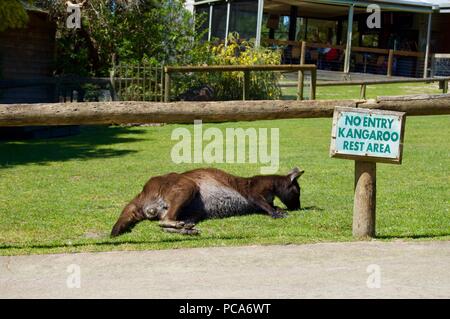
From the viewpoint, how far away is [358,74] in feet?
101

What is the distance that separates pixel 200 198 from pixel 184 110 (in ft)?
5.18

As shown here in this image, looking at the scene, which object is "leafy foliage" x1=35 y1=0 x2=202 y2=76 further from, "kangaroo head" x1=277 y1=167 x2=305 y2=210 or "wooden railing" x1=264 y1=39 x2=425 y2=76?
"kangaroo head" x1=277 y1=167 x2=305 y2=210

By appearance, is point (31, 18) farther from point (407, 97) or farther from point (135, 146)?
point (407, 97)

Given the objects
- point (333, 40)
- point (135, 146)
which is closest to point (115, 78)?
point (135, 146)

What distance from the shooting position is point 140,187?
10.5 metres

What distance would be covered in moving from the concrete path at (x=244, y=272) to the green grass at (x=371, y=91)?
16.1 m

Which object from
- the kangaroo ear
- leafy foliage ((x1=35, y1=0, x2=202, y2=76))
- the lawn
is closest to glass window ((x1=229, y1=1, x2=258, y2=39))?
leafy foliage ((x1=35, y1=0, x2=202, y2=76))

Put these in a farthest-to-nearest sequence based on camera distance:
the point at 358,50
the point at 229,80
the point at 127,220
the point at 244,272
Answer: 1. the point at 358,50
2. the point at 229,80
3. the point at 127,220
4. the point at 244,272

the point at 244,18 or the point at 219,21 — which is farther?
the point at 219,21

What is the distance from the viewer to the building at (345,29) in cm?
2970

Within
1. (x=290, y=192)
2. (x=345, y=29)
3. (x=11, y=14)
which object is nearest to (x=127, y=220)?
(x=290, y=192)

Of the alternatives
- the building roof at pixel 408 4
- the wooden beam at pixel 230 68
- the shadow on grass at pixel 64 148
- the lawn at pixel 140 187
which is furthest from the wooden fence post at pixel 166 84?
the building roof at pixel 408 4

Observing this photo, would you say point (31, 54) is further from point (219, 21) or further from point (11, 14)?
point (219, 21)

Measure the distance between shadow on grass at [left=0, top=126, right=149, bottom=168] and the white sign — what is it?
7.21m
